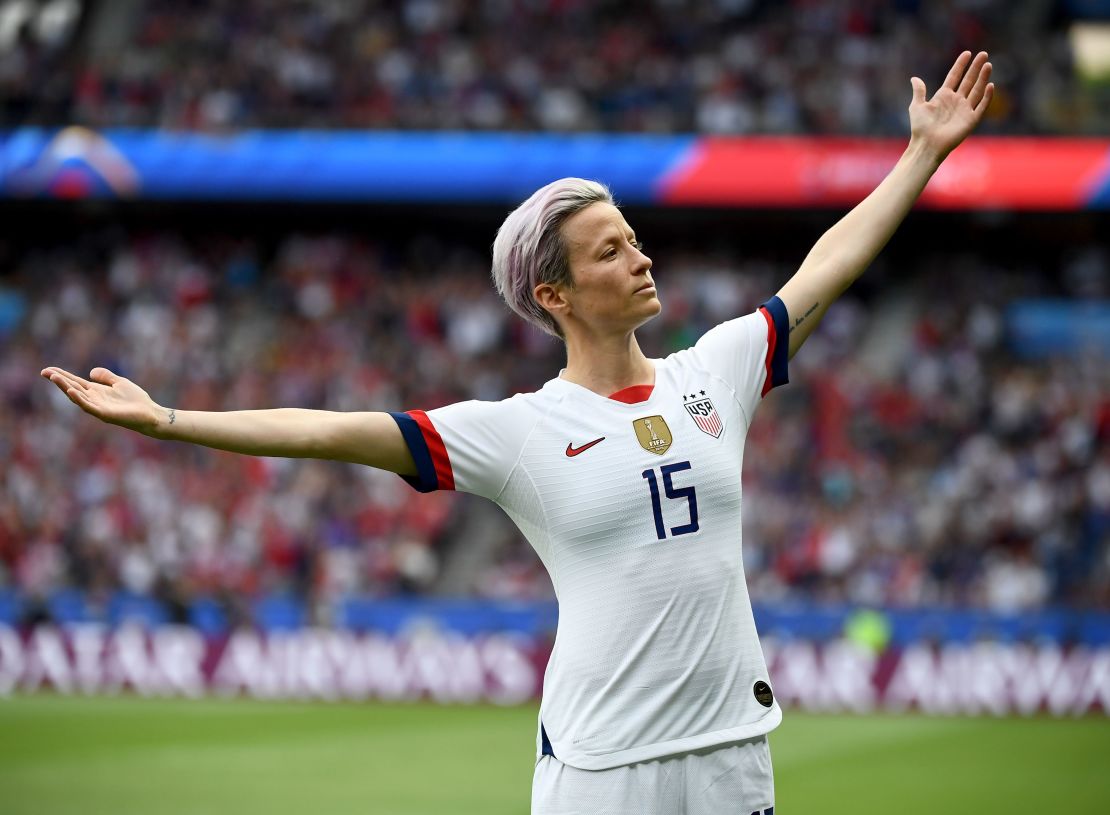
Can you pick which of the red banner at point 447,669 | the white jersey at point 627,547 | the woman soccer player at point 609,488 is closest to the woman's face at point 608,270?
the woman soccer player at point 609,488

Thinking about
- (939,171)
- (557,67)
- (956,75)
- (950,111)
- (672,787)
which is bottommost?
(672,787)

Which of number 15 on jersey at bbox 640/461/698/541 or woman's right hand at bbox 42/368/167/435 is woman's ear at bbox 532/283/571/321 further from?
woman's right hand at bbox 42/368/167/435

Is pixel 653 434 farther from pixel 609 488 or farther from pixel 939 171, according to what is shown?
pixel 939 171

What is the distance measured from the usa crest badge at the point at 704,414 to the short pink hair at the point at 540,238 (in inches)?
17.1

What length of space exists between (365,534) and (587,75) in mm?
8480

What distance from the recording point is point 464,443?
3.89 metres

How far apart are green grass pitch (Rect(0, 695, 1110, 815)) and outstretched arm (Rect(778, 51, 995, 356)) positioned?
7.57m

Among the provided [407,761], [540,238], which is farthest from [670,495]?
[407,761]

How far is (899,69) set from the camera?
934 inches

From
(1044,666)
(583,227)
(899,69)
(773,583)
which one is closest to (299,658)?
(773,583)

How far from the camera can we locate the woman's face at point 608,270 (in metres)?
3.99

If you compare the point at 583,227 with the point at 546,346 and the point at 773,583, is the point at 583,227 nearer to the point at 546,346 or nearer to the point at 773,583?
the point at 773,583

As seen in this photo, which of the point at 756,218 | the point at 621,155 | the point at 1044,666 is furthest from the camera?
the point at 756,218

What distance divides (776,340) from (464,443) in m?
0.95
